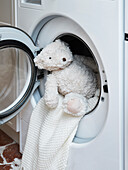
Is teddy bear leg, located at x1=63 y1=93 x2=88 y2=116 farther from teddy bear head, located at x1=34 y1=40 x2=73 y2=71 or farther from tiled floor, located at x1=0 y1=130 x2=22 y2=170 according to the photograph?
tiled floor, located at x1=0 y1=130 x2=22 y2=170

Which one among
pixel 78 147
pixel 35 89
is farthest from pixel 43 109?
pixel 78 147

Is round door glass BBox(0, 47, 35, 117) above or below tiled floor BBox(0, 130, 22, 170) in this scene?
above

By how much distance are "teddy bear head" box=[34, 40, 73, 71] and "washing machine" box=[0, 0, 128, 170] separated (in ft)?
0.21

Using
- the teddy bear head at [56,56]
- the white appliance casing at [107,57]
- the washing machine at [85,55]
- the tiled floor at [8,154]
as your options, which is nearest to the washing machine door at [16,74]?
the washing machine at [85,55]

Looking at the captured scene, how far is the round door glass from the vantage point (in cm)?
160

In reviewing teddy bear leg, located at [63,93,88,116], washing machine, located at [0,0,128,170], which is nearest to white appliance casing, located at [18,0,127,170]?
washing machine, located at [0,0,128,170]

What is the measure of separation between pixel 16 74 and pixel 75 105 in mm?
462

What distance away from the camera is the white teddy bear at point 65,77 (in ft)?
4.87

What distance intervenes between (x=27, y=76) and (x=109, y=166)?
66 centimetres

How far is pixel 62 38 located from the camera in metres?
1.58

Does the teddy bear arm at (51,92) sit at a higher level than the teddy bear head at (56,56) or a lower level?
lower

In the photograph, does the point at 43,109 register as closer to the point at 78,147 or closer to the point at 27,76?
the point at 27,76

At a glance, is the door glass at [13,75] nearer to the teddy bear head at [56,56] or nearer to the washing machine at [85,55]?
the washing machine at [85,55]

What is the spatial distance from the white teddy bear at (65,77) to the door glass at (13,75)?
129 millimetres
